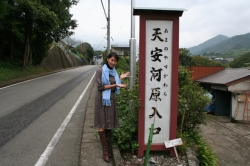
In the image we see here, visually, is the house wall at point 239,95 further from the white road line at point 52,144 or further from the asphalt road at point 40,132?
the white road line at point 52,144

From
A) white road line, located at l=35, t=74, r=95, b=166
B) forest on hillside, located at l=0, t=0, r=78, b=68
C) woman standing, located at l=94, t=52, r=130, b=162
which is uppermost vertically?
forest on hillside, located at l=0, t=0, r=78, b=68

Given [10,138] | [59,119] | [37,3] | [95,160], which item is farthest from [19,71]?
[95,160]

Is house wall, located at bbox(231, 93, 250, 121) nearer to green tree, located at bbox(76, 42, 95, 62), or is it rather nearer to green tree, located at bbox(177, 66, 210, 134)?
green tree, located at bbox(177, 66, 210, 134)

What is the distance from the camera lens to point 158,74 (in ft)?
12.3

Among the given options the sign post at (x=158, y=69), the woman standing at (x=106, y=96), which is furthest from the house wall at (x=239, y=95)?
the woman standing at (x=106, y=96)

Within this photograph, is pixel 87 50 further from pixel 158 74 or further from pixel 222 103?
pixel 158 74

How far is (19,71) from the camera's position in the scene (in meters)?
19.4

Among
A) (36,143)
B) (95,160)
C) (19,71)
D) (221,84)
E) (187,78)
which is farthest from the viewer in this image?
(19,71)

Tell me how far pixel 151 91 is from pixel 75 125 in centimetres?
302

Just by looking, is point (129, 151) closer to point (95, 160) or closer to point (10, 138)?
point (95, 160)

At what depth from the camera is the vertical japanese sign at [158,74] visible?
146 inches

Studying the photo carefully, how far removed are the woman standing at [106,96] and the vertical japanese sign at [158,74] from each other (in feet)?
1.65

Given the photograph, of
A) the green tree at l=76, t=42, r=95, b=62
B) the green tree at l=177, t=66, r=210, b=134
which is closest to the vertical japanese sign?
the green tree at l=177, t=66, r=210, b=134

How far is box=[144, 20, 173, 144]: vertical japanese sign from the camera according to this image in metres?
3.71
